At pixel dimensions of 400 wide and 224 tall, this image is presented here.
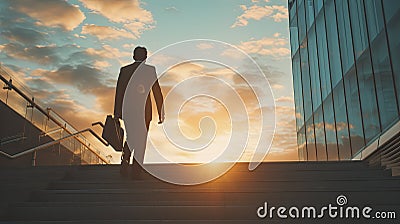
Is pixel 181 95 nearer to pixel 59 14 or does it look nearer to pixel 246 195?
pixel 246 195

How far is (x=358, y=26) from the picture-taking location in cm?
963

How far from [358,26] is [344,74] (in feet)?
5.78

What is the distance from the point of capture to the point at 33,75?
16781 millimetres

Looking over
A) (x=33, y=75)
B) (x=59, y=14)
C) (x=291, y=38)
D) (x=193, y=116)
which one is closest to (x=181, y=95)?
(x=193, y=116)

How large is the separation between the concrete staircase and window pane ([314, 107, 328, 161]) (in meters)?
7.34

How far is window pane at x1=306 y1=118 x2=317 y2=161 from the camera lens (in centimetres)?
1556

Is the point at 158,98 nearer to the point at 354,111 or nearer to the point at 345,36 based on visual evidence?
the point at 354,111

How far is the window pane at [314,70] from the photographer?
14.4 meters

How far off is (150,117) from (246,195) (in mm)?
1865

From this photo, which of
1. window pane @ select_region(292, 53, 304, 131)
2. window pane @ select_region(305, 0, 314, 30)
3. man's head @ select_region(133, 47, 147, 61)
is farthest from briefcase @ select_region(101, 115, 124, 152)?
window pane @ select_region(292, 53, 304, 131)

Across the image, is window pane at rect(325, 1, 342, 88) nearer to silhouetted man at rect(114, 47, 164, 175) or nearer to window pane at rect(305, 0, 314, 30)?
window pane at rect(305, 0, 314, 30)

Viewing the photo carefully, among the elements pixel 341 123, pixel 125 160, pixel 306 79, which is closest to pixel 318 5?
pixel 306 79

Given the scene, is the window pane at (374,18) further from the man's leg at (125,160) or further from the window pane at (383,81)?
the man's leg at (125,160)

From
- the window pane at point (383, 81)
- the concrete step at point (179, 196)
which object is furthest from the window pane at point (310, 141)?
the concrete step at point (179, 196)
